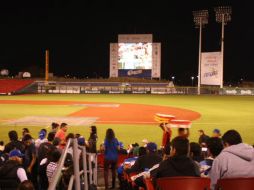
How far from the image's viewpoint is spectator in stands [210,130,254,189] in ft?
17.7

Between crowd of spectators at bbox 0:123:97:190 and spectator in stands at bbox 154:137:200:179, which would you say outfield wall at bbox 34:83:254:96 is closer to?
crowd of spectators at bbox 0:123:97:190

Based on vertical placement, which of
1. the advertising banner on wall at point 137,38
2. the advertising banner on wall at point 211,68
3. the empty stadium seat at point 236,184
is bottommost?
the empty stadium seat at point 236,184

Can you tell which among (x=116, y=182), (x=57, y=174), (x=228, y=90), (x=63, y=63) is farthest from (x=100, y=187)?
(x=63, y=63)

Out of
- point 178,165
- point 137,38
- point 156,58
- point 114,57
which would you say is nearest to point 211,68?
point 156,58

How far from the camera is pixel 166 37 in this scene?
113 meters

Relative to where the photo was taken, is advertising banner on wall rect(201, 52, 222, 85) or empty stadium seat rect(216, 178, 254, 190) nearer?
empty stadium seat rect(216, 178, 254, 190)

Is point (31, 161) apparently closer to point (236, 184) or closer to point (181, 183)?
point (181, 183)

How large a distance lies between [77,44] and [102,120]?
81072 mm

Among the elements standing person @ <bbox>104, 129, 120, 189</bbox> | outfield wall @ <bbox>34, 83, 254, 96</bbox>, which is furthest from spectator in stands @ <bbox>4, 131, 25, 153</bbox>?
outfield wall @ <bbox>34, 83, 254, 96</bbox>

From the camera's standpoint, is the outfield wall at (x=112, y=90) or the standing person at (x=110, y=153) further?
the outfield wall at (x=112, y=90)

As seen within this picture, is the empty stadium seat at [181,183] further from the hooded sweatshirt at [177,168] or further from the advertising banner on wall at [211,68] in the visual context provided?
the advertising banner on wall at [211,68]

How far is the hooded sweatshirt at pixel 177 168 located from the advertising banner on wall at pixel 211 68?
52.1m

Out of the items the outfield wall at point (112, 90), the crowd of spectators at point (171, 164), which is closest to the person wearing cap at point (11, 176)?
the crowd of spectators at point (171, 164)

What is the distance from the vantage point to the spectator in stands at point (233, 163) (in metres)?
5.39
